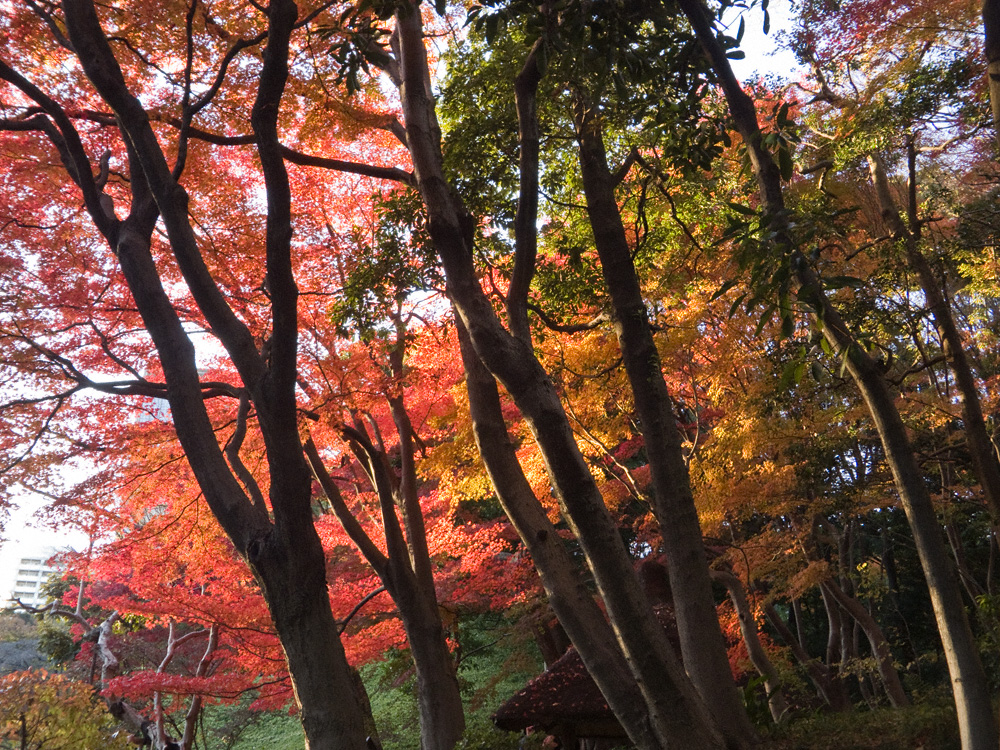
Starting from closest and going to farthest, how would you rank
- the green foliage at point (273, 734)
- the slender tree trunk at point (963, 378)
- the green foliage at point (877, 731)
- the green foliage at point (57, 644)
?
the green foliage at point (877, 731) → the slender tree trunk at point (963, 378) → the green foliage at point (57, 644) → the green foliage at point (273, 734)

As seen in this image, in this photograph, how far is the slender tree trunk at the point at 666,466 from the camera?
4355 mm

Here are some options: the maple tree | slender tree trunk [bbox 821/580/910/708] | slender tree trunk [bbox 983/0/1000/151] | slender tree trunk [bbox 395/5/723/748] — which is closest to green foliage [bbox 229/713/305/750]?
the maple tree

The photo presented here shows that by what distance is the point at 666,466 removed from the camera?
183 inches

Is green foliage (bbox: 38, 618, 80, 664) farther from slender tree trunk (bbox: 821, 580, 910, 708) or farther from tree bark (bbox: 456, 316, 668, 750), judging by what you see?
tree bark (bbox: 456, 316, 668, 750)

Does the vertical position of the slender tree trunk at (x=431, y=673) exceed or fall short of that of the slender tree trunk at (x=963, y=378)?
it falls short

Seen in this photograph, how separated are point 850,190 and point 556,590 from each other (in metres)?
8.44

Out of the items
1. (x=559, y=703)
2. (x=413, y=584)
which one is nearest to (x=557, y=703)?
(x=559, y=703)

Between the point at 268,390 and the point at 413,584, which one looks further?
the point at 413,584

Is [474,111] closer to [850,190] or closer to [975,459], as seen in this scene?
[975,459]

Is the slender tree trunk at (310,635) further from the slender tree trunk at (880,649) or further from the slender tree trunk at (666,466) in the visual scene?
the slender tree trunk at (880,649)

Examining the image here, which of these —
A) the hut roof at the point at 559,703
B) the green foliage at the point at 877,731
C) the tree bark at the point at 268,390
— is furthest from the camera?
the hut roof at the point at 559,703

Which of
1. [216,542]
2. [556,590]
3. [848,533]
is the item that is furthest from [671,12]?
[848,533]

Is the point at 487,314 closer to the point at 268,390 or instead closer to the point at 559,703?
the point at 268,390

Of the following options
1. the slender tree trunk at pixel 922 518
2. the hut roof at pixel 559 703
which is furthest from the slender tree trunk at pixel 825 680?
the slender tree trunk at pixel 922 518
